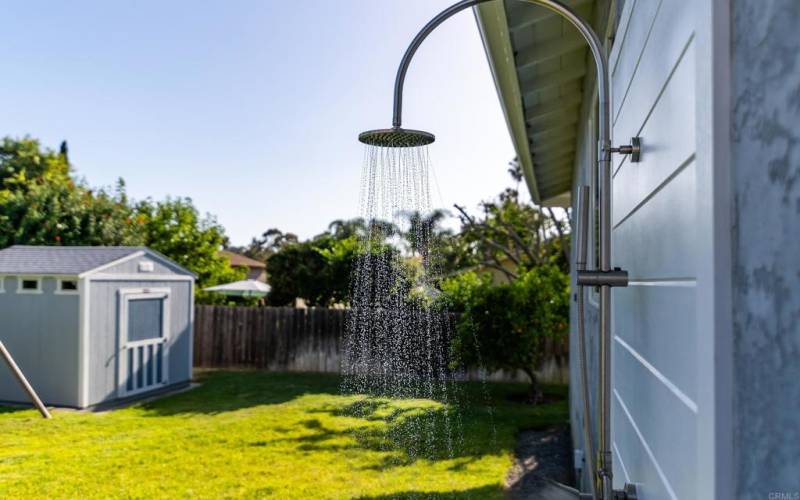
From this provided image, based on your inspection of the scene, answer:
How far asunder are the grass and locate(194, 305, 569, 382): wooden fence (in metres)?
2.34

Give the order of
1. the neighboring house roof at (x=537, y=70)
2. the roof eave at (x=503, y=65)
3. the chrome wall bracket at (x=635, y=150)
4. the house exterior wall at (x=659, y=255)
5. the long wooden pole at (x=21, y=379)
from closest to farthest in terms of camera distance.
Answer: the house exterior wall at (x=659, y=255) → the chrome wall bracket at (x=635, y=150) → the roof eave at (x=503, y=65) → the neighboring house roof at (x=537, y=70) → the long wooden pole at (x=21, y=379)

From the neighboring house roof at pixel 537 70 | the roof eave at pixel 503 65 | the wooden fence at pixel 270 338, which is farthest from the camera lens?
the wooden fence at pixel 270 338

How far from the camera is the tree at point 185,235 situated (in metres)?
15.8

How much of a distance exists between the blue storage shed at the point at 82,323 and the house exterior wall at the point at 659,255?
833cm

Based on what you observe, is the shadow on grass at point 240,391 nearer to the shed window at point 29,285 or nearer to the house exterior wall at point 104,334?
the house exterior wall at point 104,334

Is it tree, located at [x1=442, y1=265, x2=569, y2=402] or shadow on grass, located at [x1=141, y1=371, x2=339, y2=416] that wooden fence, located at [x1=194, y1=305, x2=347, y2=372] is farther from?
tree, located at [x1=442, y1=265, x2=569, y2=402]

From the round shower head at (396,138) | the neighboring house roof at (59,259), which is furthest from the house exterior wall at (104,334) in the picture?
the round shower head at (396,138)

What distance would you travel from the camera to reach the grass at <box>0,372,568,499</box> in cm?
548

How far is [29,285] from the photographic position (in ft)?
29.6

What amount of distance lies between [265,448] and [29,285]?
15.1 feet

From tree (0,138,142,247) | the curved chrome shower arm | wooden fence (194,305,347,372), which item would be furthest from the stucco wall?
tree (0,138,142,247)

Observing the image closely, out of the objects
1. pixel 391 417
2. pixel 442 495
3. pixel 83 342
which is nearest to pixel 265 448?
pixel 391 417

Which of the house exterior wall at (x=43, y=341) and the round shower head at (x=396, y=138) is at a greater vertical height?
the round shower head at (x=396, y=138)

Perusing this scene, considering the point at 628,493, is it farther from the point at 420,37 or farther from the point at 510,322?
the point at 510,322
